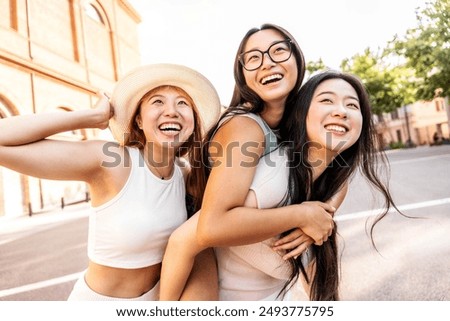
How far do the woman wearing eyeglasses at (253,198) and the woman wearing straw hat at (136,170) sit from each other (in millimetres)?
68

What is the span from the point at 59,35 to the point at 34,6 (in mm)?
119

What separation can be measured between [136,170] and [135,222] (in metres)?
0.14

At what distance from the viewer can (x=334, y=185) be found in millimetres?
1038

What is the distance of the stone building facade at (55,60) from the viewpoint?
119 centimetres

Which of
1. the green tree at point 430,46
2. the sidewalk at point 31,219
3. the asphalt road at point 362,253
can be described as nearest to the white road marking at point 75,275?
the asphalt road at point 362,253

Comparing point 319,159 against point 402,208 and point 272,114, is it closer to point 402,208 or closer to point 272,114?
point 272,114

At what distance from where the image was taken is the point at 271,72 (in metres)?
0.91

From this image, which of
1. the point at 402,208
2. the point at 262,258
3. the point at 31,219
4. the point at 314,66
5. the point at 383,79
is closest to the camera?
the point at 262,258

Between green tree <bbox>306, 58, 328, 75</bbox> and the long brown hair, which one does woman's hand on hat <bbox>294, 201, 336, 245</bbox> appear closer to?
the long brown hair

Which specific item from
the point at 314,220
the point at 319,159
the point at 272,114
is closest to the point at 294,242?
the point at 314,220

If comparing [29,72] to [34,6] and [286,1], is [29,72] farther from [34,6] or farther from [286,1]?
[286,1]

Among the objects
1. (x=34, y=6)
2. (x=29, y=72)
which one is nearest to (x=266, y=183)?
(x=29, y=72)

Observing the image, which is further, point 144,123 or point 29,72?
point 29,72

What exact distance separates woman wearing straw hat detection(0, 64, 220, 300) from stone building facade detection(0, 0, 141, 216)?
0.43 m
